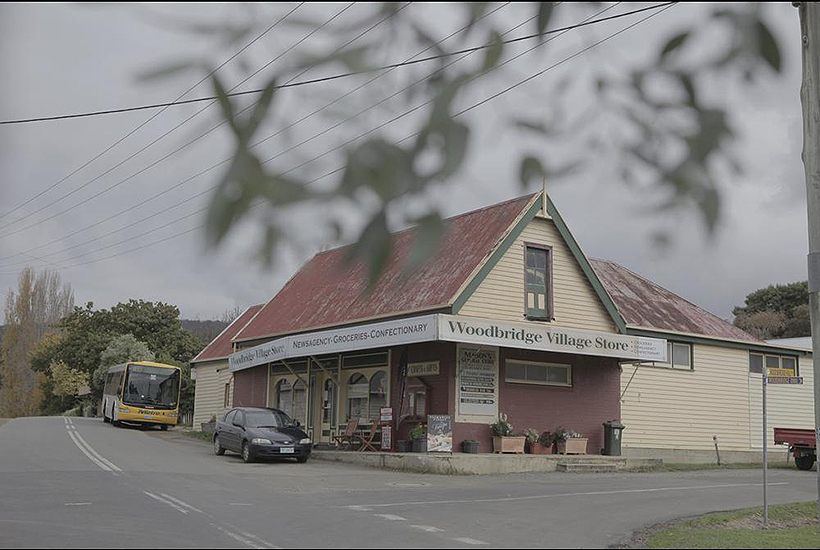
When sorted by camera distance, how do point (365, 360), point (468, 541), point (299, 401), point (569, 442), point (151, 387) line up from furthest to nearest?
1. point (151, 387)
2. point (299, 401)
3. point (365, 360)
4. point (569, 442)
5. point (468, 541)

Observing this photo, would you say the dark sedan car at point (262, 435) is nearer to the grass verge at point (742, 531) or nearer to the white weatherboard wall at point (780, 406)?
the grass verge at point (742, 531)

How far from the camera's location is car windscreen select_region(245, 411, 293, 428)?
80.6ft

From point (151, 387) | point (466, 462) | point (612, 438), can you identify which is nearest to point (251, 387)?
point (151, 387)

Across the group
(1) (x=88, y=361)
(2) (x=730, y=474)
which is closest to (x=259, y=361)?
(2) (x=730, y=474)

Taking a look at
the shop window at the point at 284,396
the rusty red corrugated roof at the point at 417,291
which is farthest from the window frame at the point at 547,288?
the shop window at the point at 284,396

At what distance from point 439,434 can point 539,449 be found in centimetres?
365

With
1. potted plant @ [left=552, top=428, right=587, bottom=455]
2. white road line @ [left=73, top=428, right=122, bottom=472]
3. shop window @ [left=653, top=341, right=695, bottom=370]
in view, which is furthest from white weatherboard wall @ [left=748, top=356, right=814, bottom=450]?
white road line @ [left=73, top=428, right=122, bottom=472]

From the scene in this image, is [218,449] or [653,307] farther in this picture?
[653,307]

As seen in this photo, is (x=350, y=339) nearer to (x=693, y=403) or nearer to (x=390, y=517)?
(x=390, y=517)

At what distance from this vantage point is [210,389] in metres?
41.7

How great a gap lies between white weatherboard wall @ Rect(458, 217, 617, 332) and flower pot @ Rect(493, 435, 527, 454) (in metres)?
3.28

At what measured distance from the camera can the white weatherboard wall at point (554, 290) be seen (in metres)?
24.7

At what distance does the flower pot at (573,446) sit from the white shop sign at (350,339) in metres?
6.14

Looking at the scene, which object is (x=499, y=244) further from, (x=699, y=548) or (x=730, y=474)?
(x=699, y=548)
